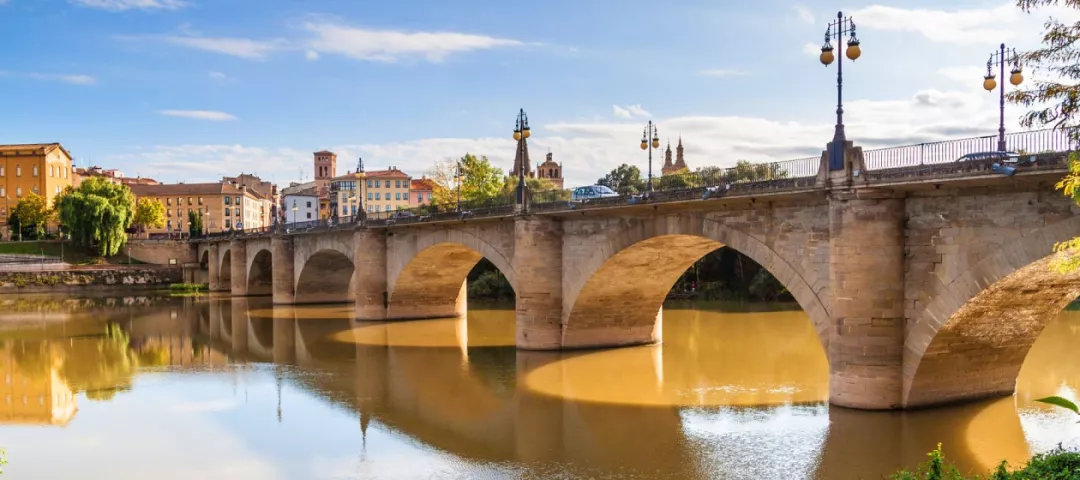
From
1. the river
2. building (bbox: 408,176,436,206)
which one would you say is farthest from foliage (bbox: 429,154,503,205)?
building (bbox: 408,176,436,206)

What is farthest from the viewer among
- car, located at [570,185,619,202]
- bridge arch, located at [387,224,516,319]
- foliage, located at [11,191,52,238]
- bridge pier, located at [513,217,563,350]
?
foliage, located at [11,191,52,238]

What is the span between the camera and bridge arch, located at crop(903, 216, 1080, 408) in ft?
51.8

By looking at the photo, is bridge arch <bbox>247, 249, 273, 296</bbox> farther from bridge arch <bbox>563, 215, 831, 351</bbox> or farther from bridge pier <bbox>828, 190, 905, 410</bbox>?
bridge pier <bbox>828, 190, 905, 410</bbox>

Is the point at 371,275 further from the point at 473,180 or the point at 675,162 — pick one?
the point at 675,162

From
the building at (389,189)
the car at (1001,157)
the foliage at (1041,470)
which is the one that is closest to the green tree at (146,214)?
the building at (389,189)

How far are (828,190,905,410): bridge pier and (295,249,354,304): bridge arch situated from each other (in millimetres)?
40492

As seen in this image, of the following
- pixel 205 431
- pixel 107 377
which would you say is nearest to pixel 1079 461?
pixel 205 431

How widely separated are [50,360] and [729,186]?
26.6 metres

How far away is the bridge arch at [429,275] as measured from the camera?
4022 cm

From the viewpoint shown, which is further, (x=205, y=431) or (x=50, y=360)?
(x=50, y=360)

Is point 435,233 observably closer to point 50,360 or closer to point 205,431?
point 50,360

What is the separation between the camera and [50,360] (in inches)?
1275

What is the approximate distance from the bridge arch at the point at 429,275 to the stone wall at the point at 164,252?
174 feet

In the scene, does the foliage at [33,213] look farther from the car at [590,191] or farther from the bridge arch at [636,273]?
the bridge arch at [636,273]
